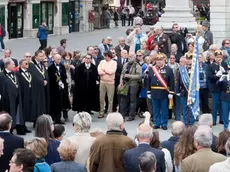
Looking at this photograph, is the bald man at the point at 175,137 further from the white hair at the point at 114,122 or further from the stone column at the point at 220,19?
the stone column at the point at 220,19

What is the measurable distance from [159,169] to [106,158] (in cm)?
81

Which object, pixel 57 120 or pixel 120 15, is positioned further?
pixel 120 15

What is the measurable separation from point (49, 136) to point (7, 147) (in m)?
0.65

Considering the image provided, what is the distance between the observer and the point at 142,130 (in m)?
9.01

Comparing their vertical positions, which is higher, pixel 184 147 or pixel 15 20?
pixel 15 20

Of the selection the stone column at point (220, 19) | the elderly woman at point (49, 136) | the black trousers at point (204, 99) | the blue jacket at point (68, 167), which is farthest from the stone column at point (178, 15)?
the blue jacket at point (68, 167)

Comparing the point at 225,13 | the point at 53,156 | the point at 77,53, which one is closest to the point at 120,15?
the point at 225,13

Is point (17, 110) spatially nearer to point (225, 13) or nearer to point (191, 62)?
point (191, 62)

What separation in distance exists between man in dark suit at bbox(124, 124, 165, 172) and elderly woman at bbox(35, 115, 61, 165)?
3.77 ft

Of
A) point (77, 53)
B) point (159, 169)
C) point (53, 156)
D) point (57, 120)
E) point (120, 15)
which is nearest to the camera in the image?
point (159, 169)

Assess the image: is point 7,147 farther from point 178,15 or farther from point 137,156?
point 178,15

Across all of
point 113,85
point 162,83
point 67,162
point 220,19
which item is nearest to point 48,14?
point 220,19

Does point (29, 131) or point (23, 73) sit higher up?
point (23, 73)

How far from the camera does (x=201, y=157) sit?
848 centimetres
